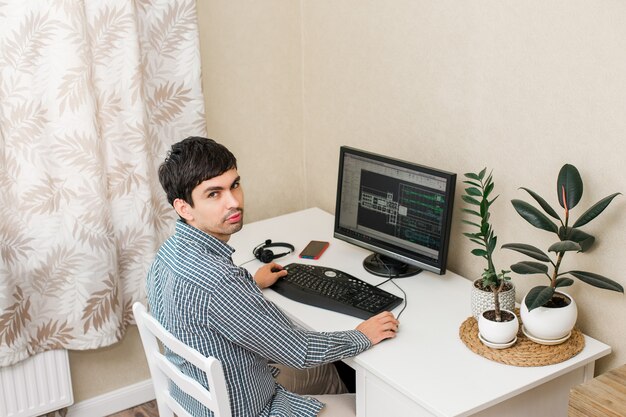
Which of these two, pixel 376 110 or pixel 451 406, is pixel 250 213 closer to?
pixel 376 110

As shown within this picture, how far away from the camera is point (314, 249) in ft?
8.64

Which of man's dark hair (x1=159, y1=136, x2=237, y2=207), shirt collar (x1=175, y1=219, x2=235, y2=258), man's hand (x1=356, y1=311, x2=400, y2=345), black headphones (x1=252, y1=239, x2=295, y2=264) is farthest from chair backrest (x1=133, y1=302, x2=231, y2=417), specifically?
black headphones (x1=252, y1=239, x2=295, y2=264)

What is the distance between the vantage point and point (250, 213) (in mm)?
3082

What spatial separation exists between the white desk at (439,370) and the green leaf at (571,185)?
0.38 meters

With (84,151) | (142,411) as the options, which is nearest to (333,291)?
(84,151)

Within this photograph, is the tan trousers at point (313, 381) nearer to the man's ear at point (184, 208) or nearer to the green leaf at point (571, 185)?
the man's ear at point (184, 208)

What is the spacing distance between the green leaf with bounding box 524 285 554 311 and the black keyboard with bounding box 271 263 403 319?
0.46m

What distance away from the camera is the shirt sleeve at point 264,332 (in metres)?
1.79

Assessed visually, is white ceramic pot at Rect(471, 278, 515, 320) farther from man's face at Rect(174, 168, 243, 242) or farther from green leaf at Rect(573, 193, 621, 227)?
man's face at Rect(174, 168, 243, 242)

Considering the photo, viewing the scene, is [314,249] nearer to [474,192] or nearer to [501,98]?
[474,192]

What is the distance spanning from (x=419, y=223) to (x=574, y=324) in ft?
1.76

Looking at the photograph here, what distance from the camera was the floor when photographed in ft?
9.70

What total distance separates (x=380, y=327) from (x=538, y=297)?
420 millimetres

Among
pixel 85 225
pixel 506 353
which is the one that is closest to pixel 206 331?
pixel 506 353
